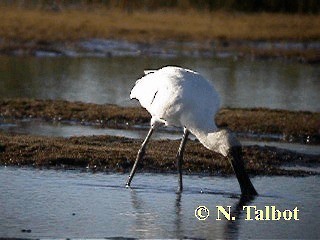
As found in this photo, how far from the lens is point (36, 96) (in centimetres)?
1995

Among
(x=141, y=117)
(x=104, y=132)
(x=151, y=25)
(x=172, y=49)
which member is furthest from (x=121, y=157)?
(x=151, y=25)

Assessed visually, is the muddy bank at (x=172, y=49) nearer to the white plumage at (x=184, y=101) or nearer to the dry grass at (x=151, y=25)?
the dry grass at (x=151, y=25)

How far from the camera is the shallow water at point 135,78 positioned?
2058cm

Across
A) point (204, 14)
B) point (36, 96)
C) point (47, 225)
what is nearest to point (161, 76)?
point (47, 225)

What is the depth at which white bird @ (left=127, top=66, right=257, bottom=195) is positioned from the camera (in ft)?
34.7

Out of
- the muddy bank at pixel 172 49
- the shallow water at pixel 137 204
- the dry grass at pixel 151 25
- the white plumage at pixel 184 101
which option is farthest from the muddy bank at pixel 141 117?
the dry grass at pixel 151 25

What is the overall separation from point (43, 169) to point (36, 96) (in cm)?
822

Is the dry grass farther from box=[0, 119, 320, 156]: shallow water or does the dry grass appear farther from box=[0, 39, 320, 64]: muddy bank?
box=[0, 119, 320, 156]: shallow water

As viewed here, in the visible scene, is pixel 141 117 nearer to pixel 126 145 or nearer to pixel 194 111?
pixel 126 145

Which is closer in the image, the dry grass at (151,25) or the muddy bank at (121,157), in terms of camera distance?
the muddy bank at (121,157)

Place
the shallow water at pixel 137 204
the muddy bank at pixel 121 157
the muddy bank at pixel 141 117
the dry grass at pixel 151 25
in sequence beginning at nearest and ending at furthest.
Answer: the shallow water at pixel 137 204 → the muddy bank at pixel 121 157 → the muddy bank at pixel 141 117 → the dry grass at pixel 151 25

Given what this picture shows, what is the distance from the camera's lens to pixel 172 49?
102 feet

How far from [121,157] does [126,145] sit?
1194mm

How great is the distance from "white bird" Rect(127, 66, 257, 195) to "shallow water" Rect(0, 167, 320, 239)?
1.28 ft
